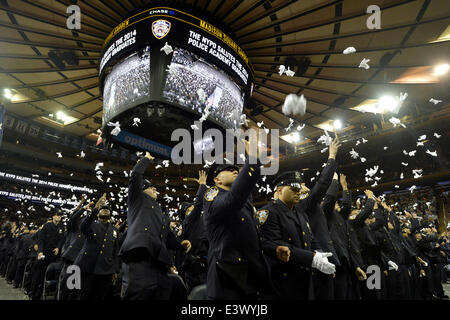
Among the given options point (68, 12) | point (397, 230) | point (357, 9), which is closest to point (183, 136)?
point (68, 12)

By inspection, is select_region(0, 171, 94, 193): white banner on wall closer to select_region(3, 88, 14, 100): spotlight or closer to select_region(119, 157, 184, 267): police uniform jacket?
select_region(3, 88, 14, 100): spotlight

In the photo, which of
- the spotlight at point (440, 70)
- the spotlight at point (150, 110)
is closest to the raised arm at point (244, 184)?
the spotlight at point (150, 110)

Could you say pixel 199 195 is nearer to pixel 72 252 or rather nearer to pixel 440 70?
pixel 72 252

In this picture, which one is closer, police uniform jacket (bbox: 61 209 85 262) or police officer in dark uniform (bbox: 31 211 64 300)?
police uniform jacket (bbox: 61 209 85 262)

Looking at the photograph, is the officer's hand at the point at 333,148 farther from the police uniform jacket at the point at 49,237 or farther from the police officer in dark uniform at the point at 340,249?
the police uniform jacket at the point at 49,237

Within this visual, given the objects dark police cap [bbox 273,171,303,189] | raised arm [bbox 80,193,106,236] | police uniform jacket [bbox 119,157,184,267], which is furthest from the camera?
raised arm [bbox 80,193,106,236]

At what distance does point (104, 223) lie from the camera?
501cm

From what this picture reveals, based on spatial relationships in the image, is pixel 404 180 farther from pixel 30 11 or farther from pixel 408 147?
pixel 30 11

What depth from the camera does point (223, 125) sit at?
5.82m

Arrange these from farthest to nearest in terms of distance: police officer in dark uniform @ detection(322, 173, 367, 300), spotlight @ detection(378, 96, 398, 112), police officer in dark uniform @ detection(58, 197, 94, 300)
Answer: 1. spotlight @ detection(378, 96, 398, 112)
2. police officer in dark uniform @ detection(58, 197, 94, 300)
3. police officer in dark uniform @ detection(322, 173, 367, 300)

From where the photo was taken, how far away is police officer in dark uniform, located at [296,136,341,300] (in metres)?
2.88

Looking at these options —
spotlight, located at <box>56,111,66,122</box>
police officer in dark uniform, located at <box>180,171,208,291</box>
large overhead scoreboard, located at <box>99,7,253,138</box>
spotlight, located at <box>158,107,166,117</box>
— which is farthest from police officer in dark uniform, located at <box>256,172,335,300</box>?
spotlight, located at <box>56,111,66,122</box>

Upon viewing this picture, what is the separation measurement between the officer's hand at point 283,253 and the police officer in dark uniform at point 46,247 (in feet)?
22.7

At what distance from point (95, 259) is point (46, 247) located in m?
4.11
